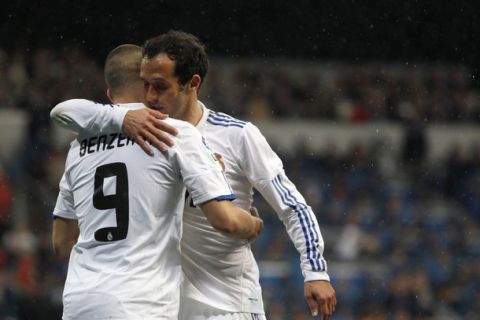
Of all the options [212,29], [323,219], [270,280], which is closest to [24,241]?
[270,280]

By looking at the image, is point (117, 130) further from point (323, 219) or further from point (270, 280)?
point (323, 219)

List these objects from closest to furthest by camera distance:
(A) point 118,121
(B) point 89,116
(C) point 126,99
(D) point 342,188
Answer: (A) point 118,121 → (B) point 89,116 → (C) point 126,99 → (D) point 342,188

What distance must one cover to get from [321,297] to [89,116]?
1.10 meters

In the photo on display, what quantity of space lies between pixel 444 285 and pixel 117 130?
8.91 metres

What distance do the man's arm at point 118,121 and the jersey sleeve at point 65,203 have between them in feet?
0.82

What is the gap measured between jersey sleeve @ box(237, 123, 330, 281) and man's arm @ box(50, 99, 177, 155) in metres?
0.51

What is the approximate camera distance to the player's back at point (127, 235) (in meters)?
3.63

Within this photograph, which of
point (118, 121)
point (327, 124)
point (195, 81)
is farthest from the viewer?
point (327, 124)

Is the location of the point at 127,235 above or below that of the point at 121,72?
below

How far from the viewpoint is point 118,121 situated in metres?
3.76

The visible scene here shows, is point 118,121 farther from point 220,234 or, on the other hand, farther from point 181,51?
point 220,234

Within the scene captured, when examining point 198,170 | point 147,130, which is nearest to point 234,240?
point 198,170

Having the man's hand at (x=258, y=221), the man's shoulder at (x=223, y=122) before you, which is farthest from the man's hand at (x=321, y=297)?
the man's shoulder at (x=223, y=122)

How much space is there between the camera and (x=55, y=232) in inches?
168
